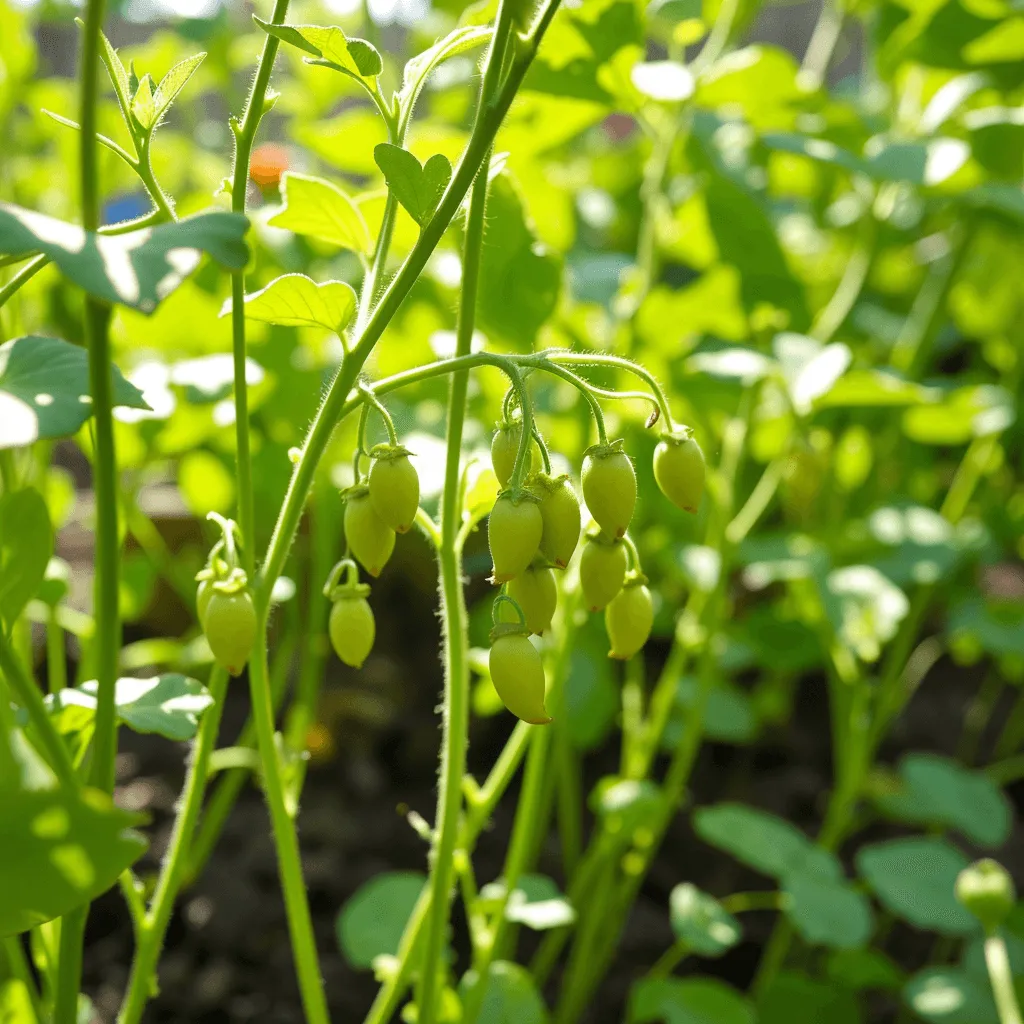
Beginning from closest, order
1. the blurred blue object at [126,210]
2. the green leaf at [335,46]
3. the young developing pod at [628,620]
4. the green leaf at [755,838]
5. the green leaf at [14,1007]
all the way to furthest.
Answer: the green leaf at [335,46]
the young developing pod at [628,620]
the green leaf at [14,1007]
the green leaf at [755,838]
the blurred blue object at [126,210]

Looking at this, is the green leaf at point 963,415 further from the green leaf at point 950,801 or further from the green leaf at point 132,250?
the green leaf at point 132,250

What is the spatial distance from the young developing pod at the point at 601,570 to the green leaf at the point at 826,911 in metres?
0.54

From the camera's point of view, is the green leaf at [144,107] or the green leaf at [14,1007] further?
the green leaf at [14,1007]

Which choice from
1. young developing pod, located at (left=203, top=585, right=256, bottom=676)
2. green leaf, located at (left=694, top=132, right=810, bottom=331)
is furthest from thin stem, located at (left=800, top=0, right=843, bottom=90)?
young developing pod, located at (left=203, top=585, right=256, bottom=676)

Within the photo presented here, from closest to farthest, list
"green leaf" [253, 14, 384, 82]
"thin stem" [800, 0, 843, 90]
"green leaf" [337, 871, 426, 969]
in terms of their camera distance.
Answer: "green leaf" [253, 14, 384, 82]
"green leaf" [337, 871, 426, 969]
"thin stem" [800, 0, 843, 90]

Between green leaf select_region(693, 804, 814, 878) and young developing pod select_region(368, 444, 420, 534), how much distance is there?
25.6 inches

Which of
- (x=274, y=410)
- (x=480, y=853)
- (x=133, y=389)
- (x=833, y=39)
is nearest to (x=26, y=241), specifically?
(x=133, y=389)

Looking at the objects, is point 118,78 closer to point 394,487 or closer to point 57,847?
point 394,487

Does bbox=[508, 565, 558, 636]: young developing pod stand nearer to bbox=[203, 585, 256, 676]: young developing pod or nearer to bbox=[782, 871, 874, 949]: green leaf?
bbox=[203, 585, 256, 676]: young developing pod

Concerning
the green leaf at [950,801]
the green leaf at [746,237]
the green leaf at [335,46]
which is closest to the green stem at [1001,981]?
the green leaf at [950,801]

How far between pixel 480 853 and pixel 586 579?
0.79m

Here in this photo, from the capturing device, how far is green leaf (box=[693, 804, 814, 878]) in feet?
3.24

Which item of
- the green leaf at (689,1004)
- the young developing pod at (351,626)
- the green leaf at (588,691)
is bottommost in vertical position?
the green leaf at (689,1004)

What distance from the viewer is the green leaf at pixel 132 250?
1.07 ft
